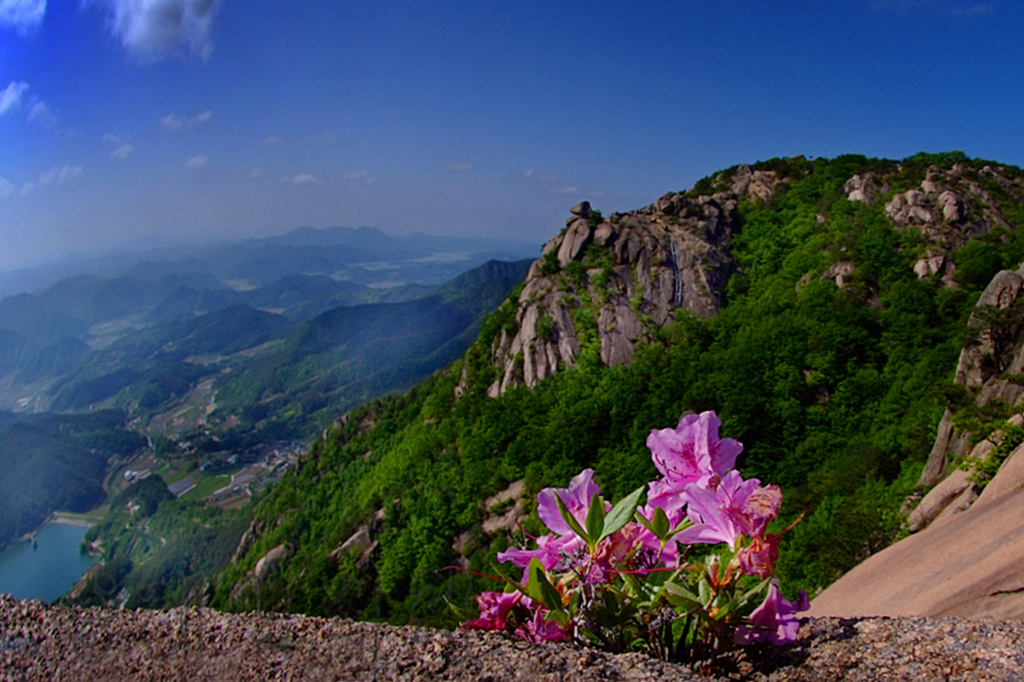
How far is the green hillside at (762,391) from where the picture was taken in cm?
1641

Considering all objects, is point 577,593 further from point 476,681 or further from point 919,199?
point 919,199

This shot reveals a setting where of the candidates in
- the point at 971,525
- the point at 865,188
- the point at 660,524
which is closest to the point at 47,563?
the point at 971,525

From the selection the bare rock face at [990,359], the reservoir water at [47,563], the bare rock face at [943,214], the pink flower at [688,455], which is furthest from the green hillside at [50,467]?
the bare rock face at [943,214]

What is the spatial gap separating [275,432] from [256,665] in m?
140

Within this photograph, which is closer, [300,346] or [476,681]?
[476,681]

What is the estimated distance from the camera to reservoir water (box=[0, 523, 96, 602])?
242 ft

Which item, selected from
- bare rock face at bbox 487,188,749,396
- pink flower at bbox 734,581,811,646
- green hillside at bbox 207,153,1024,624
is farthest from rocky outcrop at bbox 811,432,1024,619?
bare rock face at bbox 487,188,749,396

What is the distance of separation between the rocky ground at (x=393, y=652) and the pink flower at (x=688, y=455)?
461mm

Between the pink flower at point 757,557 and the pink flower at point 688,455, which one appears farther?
the pink flower at point 688,455

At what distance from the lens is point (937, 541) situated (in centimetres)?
505

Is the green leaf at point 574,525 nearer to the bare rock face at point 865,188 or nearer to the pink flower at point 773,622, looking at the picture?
the pink flower at point 773,622

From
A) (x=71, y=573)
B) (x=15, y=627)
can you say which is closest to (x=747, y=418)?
(x=15, y=627)

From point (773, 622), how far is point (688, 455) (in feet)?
1.50

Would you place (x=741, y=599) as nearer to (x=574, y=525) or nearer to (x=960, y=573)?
(x=574, y=525)
